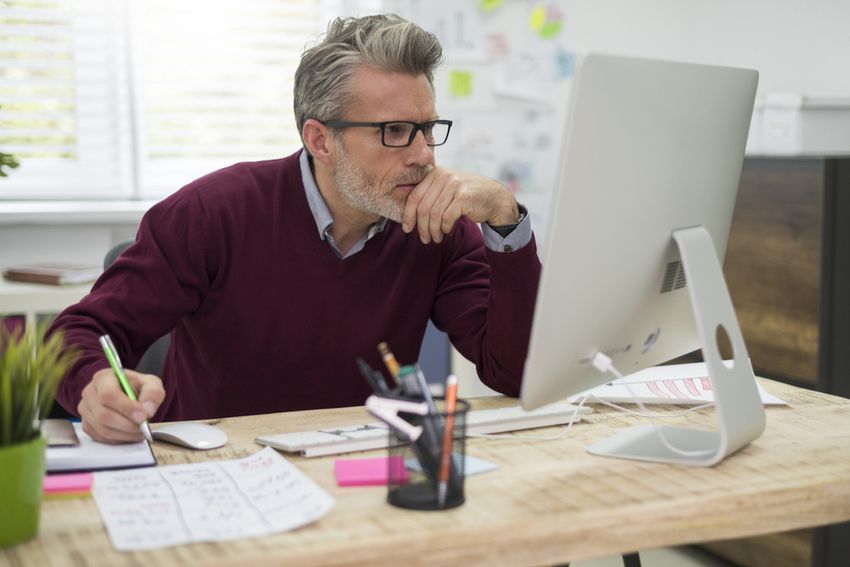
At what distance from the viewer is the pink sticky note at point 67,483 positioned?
3.14 ft

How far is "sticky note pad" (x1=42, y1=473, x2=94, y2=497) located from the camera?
3.13 ft

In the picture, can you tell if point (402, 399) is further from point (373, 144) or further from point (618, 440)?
point (373, 144)

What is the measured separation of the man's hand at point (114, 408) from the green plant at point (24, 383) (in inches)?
7.7

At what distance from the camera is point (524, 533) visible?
2.87ft

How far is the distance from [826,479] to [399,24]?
3.22 feet

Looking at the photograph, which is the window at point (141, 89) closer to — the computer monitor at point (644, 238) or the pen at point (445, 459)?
the computer monitor at point (644, 238)

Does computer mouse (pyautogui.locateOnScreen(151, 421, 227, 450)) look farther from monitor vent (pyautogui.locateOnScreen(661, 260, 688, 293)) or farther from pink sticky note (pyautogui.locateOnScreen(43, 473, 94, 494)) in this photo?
monitor vent (pyautogui.locateOnScreen(661, 260, 688, 293))

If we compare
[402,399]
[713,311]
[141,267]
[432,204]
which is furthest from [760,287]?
[402,399]

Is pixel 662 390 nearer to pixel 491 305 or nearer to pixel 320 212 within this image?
pixel 491 305

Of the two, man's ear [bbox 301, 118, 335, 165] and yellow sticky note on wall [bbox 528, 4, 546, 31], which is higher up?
yellow sticky note on wall [bbox 528, 4, 546, 31]

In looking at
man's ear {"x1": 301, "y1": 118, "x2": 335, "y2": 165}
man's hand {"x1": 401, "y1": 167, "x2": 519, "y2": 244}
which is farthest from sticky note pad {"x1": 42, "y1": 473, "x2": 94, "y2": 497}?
man's ear {"x1": 301, "y1": 118, "x2": 335, "y2": 165}

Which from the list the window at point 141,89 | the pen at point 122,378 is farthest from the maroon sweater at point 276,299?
the window at point 141,89

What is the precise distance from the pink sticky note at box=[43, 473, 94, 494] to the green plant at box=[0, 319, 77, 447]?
0.32 feet

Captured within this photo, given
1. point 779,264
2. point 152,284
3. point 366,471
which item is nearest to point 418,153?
point 152,284
